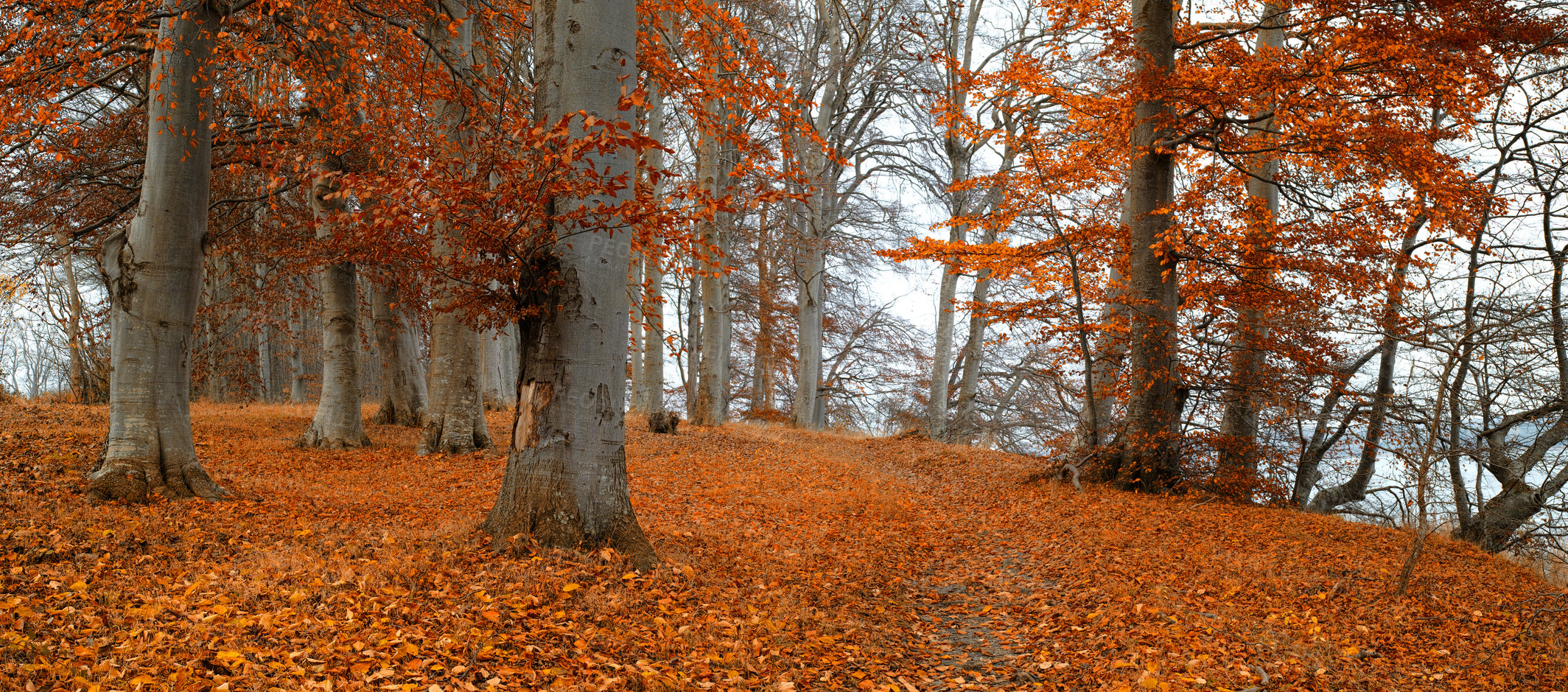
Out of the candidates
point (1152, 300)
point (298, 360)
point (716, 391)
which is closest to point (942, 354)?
point (716, 391)

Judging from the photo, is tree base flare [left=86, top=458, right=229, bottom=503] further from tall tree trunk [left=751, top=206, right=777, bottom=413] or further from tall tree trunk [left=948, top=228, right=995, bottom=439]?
tall tree trunk [left=948, top=228, right=995, bottom=439]

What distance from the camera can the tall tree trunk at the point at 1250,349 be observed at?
8805mm

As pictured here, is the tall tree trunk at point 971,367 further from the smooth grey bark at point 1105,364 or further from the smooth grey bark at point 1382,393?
the smooth grey bark at point 1382,393

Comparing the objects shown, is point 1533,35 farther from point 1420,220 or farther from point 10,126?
point 10,126

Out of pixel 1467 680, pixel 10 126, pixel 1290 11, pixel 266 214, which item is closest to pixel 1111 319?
pixel 1290 11

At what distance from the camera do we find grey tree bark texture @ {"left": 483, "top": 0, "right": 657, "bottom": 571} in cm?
483

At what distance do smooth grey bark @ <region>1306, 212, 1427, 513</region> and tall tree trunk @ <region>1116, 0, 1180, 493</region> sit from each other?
1893mm

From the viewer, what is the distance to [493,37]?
8977mm

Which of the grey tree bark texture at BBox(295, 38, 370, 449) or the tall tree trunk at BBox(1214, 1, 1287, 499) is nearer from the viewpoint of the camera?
the tall tree trunk at BBox(1214, 1, 1287, 499)

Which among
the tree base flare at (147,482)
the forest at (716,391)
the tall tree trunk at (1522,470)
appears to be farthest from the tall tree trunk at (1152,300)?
the tree base flare at (147,482)

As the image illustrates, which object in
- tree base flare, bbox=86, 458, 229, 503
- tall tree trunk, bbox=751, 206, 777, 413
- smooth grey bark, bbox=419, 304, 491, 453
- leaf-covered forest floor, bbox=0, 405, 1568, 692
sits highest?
tall tree trunk, bbox=751, 206, 777, 413

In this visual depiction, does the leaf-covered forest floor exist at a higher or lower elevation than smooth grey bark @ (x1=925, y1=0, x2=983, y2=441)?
lower

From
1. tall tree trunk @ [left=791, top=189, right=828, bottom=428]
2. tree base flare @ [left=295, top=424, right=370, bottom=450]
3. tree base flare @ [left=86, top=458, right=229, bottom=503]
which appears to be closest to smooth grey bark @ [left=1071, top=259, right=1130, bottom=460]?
tall tree trunk @ [left=791, top=189, right=828, bottom=428]

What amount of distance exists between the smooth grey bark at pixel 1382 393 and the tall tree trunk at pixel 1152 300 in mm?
1893
